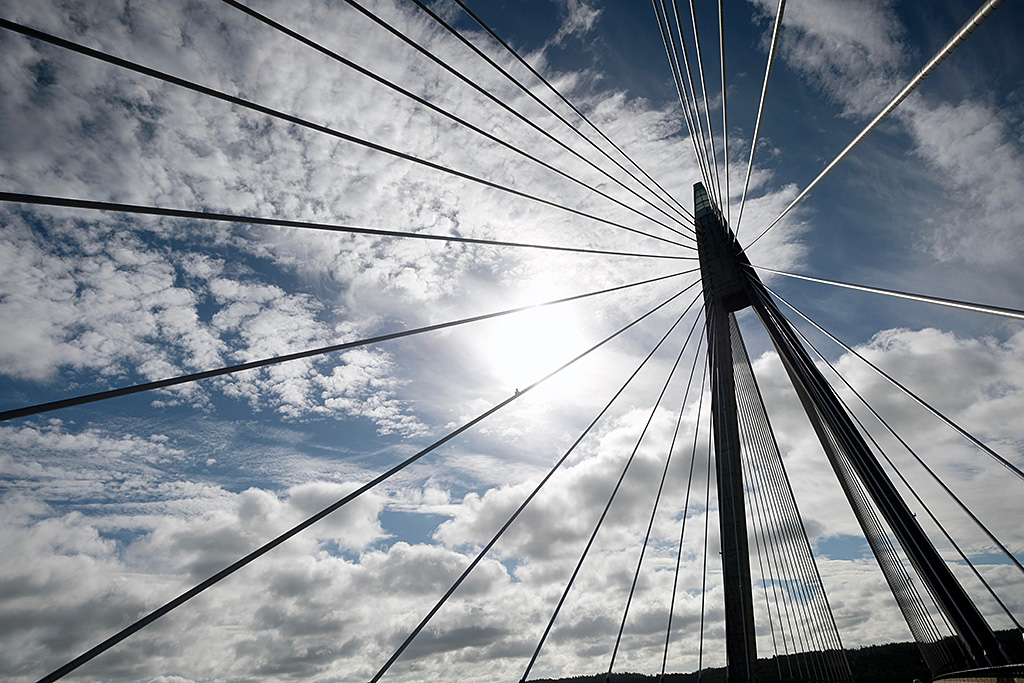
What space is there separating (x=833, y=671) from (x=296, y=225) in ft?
66.1

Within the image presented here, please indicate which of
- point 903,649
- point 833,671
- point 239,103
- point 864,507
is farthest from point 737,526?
point 903,649

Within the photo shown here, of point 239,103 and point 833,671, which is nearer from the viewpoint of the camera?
→ point 239,103

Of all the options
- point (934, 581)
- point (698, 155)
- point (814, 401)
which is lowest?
point (934, 581)

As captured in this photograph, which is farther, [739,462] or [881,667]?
[881,667]

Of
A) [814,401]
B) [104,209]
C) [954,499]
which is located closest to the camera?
[104,209]

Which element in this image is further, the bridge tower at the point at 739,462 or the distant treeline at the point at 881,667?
the distant treeline at the point at 881,667

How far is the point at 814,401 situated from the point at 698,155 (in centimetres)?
608

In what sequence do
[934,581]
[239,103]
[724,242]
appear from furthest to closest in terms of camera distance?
1. [724,242]
2. [934,581]
3. [239,103]

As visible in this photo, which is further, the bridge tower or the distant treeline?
the distant treeline

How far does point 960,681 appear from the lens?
8.95 metres

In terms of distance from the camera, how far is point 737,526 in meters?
12.5

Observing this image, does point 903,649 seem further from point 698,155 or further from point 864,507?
point 698,155

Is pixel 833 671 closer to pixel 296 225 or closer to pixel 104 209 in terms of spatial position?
pixel 296 225

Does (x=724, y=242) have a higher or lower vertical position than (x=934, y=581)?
higher
